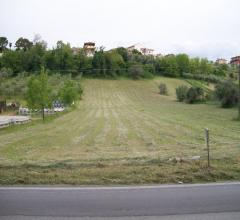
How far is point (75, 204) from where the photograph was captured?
19.0 ft

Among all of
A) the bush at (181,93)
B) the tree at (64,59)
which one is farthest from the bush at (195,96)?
the tree at (64,59)

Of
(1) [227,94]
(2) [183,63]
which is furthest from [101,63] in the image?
(1) [227,94]

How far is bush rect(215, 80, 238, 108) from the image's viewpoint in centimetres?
6031

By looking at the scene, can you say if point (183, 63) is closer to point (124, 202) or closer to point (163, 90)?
point (163, 90)

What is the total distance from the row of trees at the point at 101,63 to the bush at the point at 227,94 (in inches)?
1524

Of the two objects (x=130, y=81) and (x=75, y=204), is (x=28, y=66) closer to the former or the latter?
(x=130, y=81)

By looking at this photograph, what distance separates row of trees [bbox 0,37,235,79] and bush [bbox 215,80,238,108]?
38.7 metres

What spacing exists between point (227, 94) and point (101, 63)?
6225cm

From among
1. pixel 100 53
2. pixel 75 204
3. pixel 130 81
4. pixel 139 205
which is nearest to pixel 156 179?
pixel 139 205

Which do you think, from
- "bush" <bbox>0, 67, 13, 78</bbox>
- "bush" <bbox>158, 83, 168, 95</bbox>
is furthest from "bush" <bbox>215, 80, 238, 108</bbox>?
"bush" <bbox>0, 67, 13, 78</bbox>

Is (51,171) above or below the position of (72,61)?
below

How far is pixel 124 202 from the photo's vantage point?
5.89m

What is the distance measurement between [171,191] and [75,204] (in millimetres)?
1852

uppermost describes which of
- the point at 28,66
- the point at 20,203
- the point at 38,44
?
the point at 38,44
